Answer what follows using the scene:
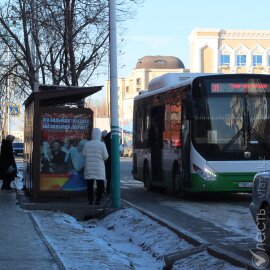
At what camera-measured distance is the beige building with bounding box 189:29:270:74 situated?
3386 inches

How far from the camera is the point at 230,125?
15062 millimetres

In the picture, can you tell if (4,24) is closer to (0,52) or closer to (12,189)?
(0,52)

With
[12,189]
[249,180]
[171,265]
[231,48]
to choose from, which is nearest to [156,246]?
[171,265]

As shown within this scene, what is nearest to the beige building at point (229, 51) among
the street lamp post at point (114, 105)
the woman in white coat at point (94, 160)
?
the woman in white coat at point (94, 160)

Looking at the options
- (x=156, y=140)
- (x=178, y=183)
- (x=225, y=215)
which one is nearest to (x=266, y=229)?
(x=225, y=215)

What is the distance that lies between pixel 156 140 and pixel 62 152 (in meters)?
4.49

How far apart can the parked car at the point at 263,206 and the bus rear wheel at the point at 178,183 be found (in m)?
7.33

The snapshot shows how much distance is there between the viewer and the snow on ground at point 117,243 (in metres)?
7.79

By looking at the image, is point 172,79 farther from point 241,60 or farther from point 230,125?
point 241,60

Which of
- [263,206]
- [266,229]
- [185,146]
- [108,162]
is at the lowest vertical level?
[266,229]

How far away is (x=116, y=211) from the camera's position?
1318 cm

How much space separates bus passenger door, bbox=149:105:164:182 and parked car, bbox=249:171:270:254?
9.21 meters

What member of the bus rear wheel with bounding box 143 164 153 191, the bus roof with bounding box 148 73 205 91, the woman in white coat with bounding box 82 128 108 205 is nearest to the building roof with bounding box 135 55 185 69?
the bus rear wheel with bounding box 143 164 153 191

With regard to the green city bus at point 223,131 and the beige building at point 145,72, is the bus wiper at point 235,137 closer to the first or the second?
the green city bus at point 223,131
